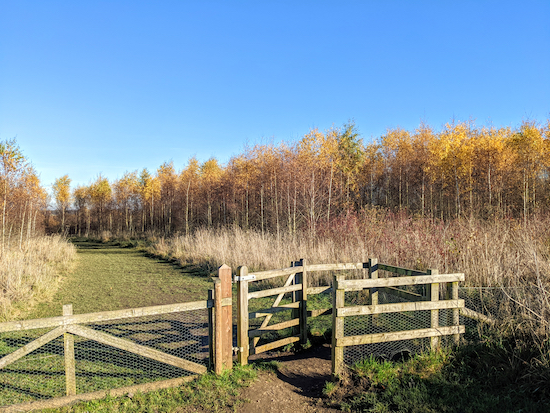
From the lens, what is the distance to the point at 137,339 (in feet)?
22.7

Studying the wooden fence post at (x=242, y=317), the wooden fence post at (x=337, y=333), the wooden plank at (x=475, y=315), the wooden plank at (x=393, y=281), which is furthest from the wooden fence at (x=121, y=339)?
the wooden plank at (x=475, y=315)

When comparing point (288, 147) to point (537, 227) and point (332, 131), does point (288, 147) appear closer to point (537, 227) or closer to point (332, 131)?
point (332, 131)

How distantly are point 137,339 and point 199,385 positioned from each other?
2.79 m

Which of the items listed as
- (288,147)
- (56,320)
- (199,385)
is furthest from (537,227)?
(288,147)

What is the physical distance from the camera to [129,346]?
4.47m

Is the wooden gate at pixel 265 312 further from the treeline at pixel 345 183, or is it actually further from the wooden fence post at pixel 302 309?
the treeline at pixel 345 183

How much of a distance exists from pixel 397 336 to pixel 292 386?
5.30 ft

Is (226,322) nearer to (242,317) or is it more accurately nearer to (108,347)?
(242,317)

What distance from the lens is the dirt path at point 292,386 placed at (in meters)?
4.36

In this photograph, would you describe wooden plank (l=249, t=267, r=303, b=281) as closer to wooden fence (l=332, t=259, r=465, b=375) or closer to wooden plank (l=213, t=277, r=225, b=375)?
wooden plank (l=213, t=277, r=225, b=375)

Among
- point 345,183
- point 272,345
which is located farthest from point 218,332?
point 345,183

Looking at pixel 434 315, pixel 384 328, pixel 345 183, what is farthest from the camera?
pixel 345 183

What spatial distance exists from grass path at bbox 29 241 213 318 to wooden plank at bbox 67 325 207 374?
229 inches

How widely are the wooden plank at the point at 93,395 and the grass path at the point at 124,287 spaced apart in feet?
19.0
